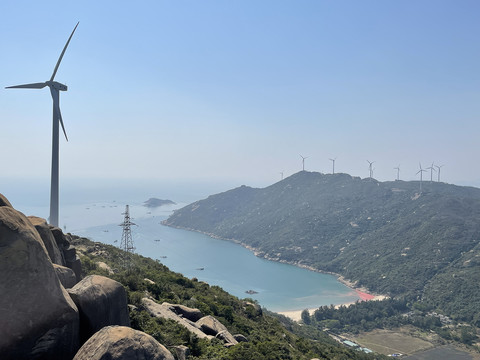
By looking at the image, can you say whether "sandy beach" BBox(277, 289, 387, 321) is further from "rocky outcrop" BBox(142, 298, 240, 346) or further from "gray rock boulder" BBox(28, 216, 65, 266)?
"gray rock boulder" BBox(28, 216, 65, 266)

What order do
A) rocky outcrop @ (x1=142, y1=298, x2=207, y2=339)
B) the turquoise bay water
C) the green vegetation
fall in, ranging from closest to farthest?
the green vegetation, rocky outcrop @ (x1=142, y1=298, x2=207, y2=339), the turquoise bay water

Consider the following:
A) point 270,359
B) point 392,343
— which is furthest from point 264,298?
point 270,359

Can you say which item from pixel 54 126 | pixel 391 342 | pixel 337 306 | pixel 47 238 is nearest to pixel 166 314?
pixel 47 238

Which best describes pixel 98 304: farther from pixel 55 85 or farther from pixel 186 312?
pixel 55 85

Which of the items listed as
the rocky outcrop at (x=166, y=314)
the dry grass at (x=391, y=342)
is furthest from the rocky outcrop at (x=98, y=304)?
the dry grass at (x=391, y=342)

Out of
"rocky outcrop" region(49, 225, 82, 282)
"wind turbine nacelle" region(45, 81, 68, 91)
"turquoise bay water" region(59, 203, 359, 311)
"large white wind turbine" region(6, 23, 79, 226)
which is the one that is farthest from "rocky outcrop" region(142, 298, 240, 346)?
"turquoise bay water" region(59, 203, 359, 311)

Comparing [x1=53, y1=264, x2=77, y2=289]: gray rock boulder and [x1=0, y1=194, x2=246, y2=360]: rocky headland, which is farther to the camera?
[x1=53, y1=264, x2=77, y2=289]: gray rock boulder

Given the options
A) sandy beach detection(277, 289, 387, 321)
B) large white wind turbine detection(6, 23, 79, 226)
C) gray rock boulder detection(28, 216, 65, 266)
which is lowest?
sandy beach detection(277, 289, 387, 321)
